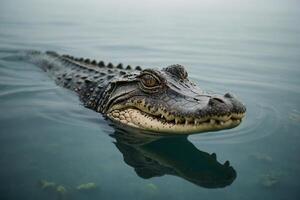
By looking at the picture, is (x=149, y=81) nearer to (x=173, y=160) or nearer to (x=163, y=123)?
(x=163, y=123)

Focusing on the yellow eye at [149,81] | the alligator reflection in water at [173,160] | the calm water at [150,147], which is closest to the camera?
the calm water at [150,147]

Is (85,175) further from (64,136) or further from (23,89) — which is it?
(23,89)

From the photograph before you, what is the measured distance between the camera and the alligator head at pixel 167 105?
3.89 m

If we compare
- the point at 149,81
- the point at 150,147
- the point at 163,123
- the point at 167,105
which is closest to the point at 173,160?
the point at 150,147

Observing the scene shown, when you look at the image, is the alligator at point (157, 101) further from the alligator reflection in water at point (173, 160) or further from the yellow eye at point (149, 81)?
the alligator reflection in water at point (173, 160)

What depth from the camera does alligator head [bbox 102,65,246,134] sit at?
3893mm

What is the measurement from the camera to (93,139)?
489 cm

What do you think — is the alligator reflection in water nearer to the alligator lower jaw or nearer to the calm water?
the calm water

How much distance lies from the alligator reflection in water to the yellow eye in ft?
2.37

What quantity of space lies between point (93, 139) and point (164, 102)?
44.0 inches

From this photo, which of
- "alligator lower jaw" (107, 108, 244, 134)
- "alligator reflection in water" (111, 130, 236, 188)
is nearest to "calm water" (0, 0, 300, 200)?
"alligator reflection in water" (111, 130, 236, 188)

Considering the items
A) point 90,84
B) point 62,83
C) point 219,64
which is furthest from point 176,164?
point 219,64

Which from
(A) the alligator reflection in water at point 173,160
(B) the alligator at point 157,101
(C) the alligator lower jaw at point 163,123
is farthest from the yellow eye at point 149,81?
(A) the alligator reflection in water at point 173,160

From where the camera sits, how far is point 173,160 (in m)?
4.22
